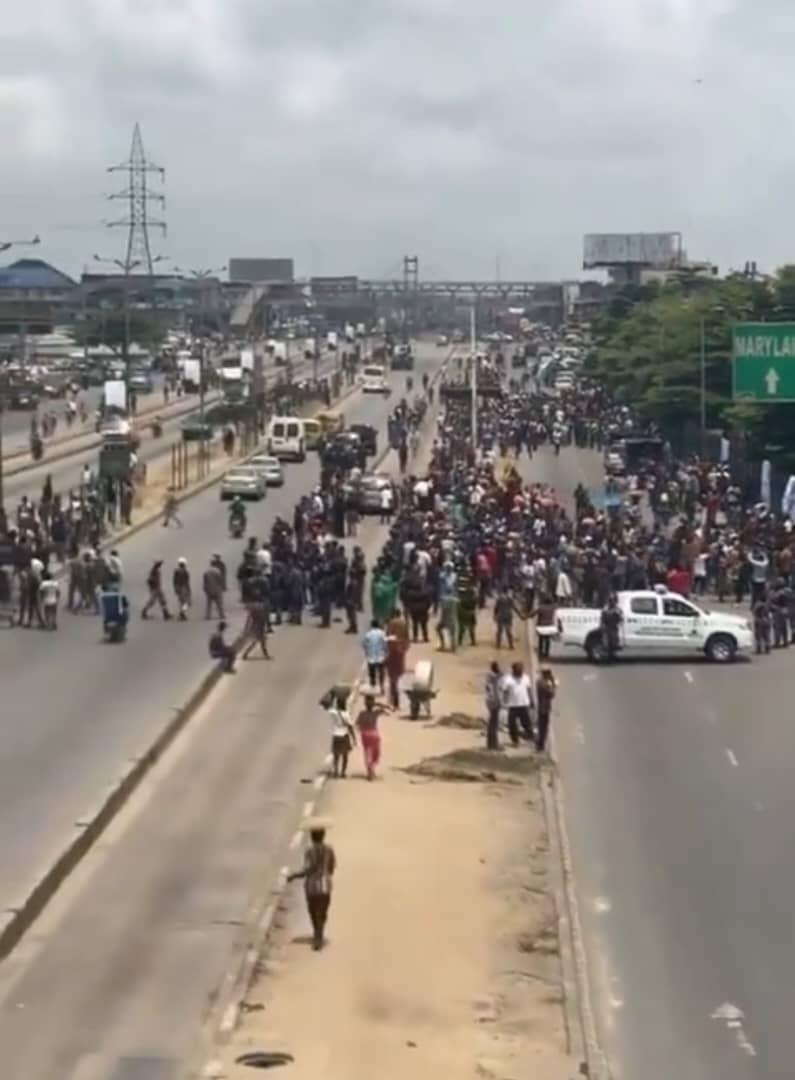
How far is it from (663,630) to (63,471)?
141ft

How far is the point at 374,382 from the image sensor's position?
143875 mm

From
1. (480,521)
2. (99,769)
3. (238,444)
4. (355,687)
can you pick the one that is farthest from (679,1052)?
(238,444)

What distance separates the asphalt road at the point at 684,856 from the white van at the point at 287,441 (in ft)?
149

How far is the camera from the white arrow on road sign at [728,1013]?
1762 centimetres

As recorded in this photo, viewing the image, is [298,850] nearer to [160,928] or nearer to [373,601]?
[160,928]

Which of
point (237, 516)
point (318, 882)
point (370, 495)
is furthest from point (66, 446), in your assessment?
point (318, 882)

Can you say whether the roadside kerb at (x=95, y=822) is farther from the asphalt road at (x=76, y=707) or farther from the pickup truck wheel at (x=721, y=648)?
the pickup truck wheel at (x=721, y=648)

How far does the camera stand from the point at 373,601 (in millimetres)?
38438

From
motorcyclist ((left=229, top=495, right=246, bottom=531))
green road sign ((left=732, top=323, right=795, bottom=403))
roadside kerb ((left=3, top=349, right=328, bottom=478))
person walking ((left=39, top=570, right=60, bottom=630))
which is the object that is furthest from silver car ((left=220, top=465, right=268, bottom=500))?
person walking ((left=39, top=570, right=60, bottom=630))

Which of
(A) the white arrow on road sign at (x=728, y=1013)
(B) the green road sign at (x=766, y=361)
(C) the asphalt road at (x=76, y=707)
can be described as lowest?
(C) the asphalt road at (x=76, y=707)

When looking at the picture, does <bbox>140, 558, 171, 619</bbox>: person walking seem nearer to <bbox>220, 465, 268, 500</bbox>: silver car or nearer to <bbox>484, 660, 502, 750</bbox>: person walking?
<bbox>484, 660, 502, 750</bbox>: person walking

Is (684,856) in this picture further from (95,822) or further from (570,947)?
(95,822)

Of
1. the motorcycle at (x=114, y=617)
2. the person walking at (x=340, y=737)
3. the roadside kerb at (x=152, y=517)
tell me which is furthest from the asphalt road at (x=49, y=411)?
the person walking at (x=340, y=737)

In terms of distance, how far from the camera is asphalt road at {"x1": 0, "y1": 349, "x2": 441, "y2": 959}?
77.6 ft
